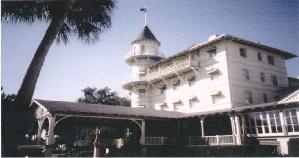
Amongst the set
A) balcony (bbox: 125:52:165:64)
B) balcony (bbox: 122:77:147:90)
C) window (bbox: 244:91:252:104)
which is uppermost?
balcony (bbox: 125:52:165:64)

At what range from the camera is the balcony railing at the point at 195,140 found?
21.7 metres

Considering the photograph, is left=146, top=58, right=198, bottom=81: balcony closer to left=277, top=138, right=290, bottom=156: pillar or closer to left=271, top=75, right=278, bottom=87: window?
left=271, top=75, right=278, bottom=87: window

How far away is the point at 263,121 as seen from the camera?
20.8m

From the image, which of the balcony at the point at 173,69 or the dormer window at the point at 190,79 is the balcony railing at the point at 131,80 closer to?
the balcony at the point at 173,69

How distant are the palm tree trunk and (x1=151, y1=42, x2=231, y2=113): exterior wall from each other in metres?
21.1

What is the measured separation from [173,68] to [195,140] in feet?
33.4

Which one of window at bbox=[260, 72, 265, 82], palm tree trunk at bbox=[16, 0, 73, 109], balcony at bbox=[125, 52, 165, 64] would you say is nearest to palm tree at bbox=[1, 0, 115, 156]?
palm tree trunk at bbox=[16, 0, 73, 109]

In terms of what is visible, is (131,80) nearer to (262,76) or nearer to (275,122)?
(262,76)

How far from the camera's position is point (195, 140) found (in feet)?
78.9

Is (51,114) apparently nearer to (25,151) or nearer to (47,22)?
(25,151)

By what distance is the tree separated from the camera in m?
54.1

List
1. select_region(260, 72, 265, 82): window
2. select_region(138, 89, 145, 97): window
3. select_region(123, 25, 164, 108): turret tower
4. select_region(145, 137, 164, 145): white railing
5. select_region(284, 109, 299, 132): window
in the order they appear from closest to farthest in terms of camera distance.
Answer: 1. select_region(284, 109, 299, 132): window
2. select_region(145, 137, 164, 145): white railing
3. select_region(260, 72, 265, 82): window
4. select_region(123, 25, 164, 108): turret tower
5. select_region(138, 89, 145, 97): window

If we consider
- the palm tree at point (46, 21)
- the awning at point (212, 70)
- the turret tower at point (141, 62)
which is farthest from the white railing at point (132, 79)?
the palm tree at point (46, 21)

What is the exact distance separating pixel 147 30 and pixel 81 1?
33.1 m
